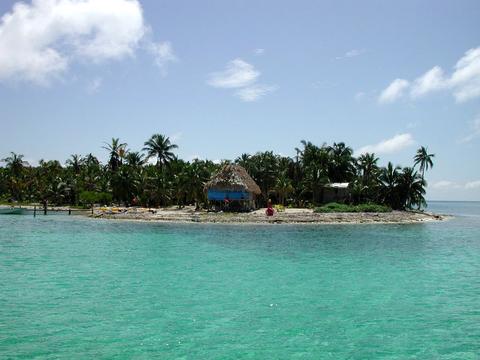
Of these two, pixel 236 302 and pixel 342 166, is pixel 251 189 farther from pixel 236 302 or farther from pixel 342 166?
pixel 236 302

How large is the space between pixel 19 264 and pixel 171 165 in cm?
4644

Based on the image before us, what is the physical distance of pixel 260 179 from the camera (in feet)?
198

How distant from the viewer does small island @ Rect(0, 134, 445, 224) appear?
48094 mm

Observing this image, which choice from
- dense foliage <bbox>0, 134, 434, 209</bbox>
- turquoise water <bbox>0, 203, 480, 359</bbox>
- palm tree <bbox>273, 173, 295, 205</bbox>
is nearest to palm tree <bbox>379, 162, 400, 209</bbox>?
dense foliage <bbox>0, 134, 434, 209</bbox>

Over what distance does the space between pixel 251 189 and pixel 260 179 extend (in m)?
9.13

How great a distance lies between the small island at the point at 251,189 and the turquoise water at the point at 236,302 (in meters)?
22.0

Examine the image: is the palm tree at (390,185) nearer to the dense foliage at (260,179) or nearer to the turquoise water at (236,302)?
the dense foliage at (260,179)

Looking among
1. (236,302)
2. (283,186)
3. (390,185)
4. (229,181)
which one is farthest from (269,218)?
(236,302)

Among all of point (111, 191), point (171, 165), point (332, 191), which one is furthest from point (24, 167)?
point (332, 191)

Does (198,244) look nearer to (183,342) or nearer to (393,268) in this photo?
(393,268)

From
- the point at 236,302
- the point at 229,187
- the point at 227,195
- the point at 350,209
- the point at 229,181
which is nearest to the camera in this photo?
the point at 236,302

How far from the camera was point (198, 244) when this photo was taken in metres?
26.2

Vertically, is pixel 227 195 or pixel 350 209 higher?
pixel 227 195

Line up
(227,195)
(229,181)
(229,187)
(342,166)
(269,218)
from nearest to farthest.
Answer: (269,218)
(229,181)
(229,187)
(227,195)
(342,166)
